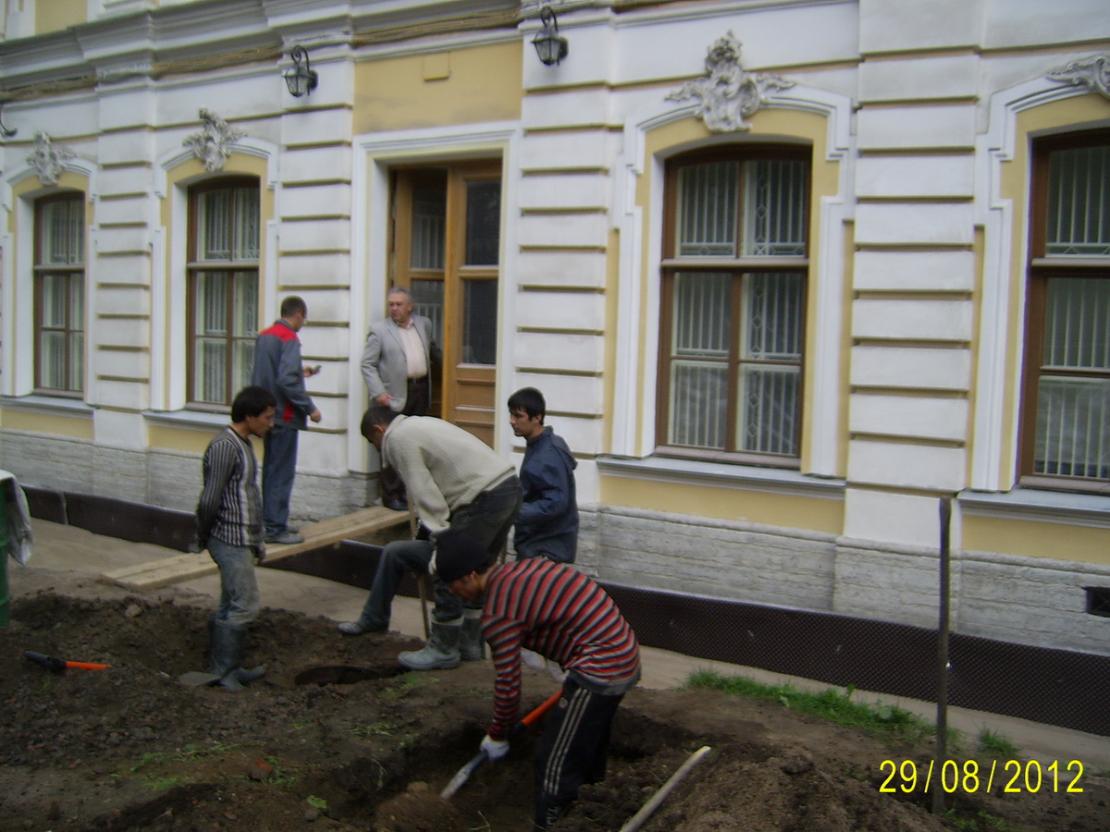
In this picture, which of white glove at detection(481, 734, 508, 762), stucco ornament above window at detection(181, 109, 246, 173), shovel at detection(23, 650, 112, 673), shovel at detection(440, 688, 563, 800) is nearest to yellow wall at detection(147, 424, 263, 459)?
stucco ornament above window at detection(181, 109, 246, 173)

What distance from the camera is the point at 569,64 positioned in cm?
817

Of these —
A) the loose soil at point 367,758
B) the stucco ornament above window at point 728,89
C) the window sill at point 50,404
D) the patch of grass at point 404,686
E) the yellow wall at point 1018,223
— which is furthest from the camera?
the window sill at point 50,404

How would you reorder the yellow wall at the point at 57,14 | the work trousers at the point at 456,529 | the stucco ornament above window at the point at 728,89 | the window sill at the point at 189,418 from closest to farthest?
the work trousers at the point at 456,529
the stucco ornament above window at the point at 728,89
the window sill at the point at 189,418
the yellow wall at the point at 57,14

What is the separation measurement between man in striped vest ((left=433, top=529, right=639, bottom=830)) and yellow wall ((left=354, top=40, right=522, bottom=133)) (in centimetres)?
500

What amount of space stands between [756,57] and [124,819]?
600 cm

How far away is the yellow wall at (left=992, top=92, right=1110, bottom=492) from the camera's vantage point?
654 cm

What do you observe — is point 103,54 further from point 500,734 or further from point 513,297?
point 500,734

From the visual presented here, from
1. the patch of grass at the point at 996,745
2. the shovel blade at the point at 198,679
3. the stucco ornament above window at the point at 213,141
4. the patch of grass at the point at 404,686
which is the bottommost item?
the patch of grass at the point at 996,745

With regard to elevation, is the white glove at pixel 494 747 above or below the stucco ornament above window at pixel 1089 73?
below

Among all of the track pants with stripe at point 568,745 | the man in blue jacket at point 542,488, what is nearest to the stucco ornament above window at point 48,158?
the man in blue jacket at point 542,488

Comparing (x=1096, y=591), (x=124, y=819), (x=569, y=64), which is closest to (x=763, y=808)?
(x=124, y=819)

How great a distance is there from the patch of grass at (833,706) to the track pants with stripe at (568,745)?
2.00 metres

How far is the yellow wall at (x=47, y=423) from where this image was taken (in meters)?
11.8

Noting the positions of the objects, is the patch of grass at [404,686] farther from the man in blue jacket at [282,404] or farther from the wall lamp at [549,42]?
the wall lamp at [549,42]
